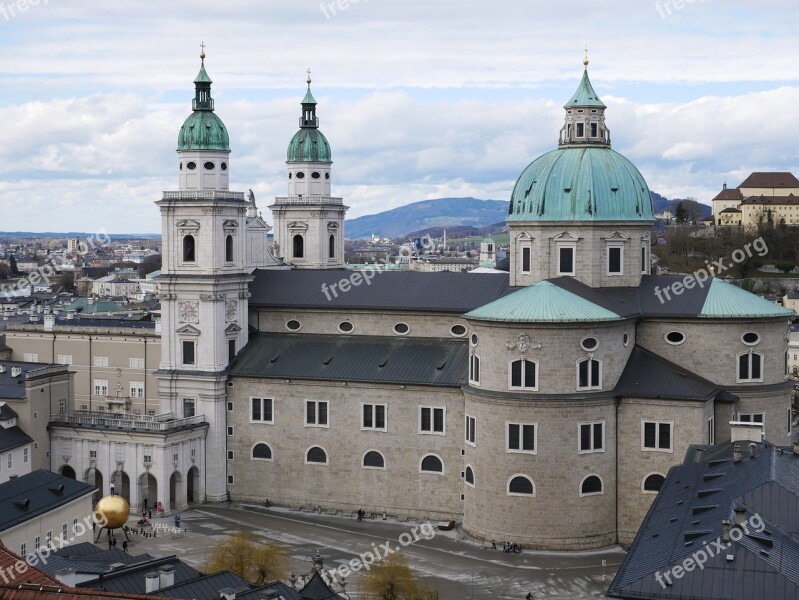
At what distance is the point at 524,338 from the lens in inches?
2820

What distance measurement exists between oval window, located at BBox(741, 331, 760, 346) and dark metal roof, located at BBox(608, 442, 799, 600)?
19406 millimetres

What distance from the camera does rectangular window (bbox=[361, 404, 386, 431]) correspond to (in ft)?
263

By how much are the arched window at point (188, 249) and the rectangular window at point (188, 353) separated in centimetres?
600

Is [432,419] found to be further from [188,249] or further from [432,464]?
[188,249]

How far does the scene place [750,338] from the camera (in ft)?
247

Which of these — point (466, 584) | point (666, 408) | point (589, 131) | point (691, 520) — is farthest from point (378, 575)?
point (589, 131)

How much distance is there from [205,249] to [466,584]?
1270 inches

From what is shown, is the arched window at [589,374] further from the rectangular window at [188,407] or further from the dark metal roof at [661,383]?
the rectangular window at [188,407]

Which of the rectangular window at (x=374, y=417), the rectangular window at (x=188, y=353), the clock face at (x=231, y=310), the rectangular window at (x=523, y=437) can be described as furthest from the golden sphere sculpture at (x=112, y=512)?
the rectangular window at (x=523, y=437)

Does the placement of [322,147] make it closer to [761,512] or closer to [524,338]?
[524,338]

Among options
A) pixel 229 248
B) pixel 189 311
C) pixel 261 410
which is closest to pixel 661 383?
pixel 261 410

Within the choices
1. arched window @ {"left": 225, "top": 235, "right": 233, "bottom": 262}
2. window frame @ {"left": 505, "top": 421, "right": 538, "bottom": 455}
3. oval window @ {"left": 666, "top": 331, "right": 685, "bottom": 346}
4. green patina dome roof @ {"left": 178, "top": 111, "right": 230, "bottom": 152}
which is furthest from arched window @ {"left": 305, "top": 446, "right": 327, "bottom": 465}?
oval window @ {"left": 666, "top": 331, "right": 685, "bottom": 346}

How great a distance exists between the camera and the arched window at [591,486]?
72438 mm

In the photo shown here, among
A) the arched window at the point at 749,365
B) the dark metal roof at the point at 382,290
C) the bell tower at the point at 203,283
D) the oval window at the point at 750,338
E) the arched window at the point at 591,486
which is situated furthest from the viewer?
the bell tower at the point at 203,283
